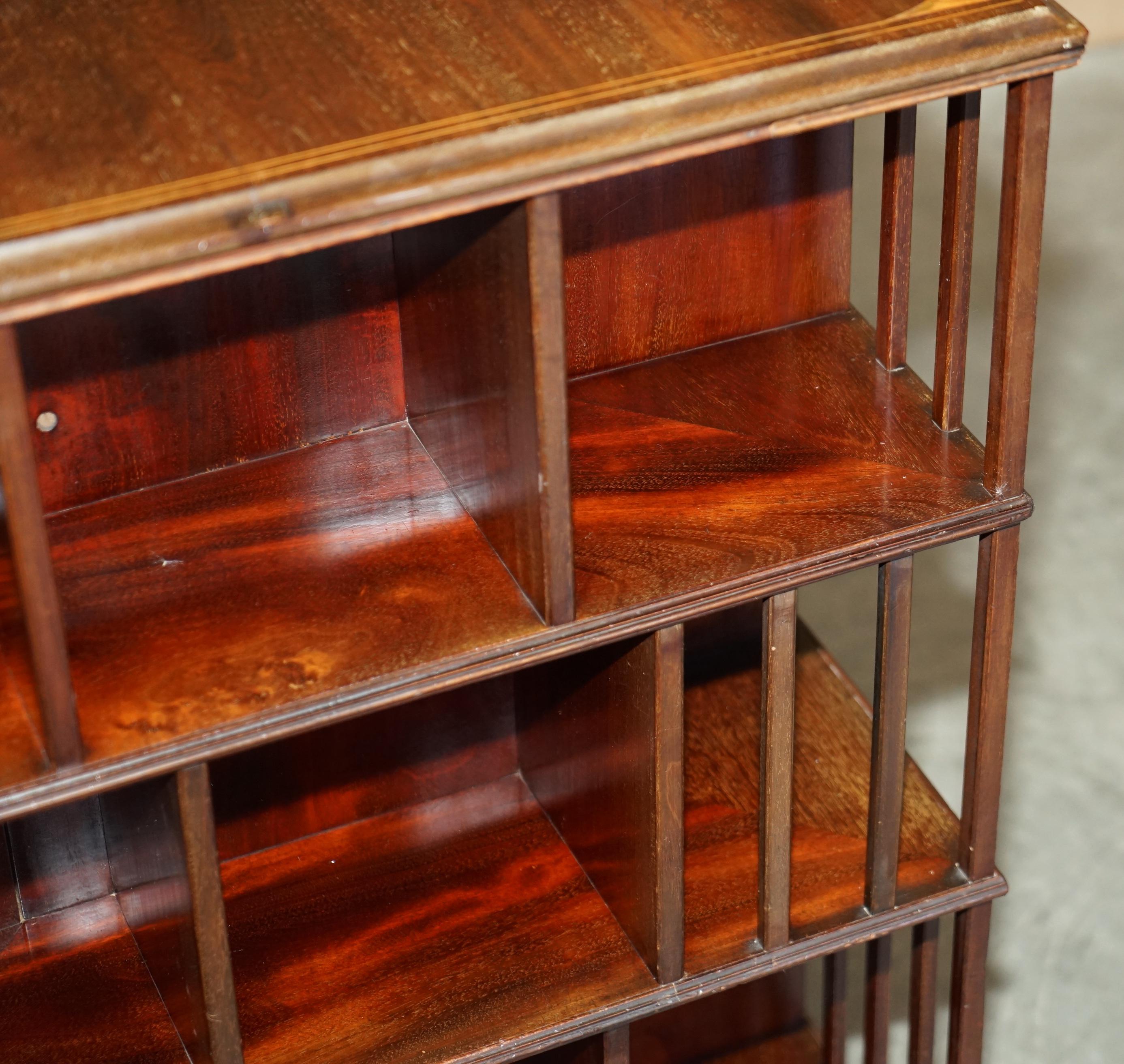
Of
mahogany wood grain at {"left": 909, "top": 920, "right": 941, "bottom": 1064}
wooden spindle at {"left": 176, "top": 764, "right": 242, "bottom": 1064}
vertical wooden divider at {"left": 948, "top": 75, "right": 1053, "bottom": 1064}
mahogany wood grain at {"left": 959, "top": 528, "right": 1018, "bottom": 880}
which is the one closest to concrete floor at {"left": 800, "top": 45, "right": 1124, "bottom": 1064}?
mahogany wood grain at {"left": 909, "top": 920, "right": 941, "bottom": 1064}

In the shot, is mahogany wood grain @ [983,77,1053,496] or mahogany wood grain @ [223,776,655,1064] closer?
mahogany wood grain @ [983,77,1053,496]

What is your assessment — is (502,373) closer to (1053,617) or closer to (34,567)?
(34,567)

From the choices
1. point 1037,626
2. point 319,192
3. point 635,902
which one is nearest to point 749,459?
point 635,902

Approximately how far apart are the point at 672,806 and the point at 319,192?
49 centimetres

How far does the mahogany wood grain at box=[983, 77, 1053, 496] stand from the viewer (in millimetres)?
1079

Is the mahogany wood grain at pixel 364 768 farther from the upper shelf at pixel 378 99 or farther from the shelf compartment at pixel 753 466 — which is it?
the upper shelf at pixel 378 99

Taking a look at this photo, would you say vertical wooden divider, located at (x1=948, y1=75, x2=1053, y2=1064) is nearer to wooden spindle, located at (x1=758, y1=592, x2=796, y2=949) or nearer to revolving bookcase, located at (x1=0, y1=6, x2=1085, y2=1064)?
revolving bookcase, located at (x1=0, y1=6, x2=1085, y2=1064)

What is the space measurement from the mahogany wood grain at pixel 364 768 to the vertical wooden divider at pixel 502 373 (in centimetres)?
28

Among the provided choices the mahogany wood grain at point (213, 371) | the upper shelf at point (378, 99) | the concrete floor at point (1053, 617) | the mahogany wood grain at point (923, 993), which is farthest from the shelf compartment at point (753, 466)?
the concrete floor at point (1053, 617)

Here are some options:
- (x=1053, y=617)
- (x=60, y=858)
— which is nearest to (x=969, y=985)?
(x=60, y=858)

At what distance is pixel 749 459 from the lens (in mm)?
1245

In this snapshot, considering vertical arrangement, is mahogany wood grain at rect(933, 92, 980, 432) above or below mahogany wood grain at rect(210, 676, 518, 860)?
above

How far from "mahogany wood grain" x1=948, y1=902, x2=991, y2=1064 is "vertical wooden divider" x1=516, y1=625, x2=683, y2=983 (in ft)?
0.88

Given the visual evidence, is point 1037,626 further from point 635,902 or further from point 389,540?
point 389,540
